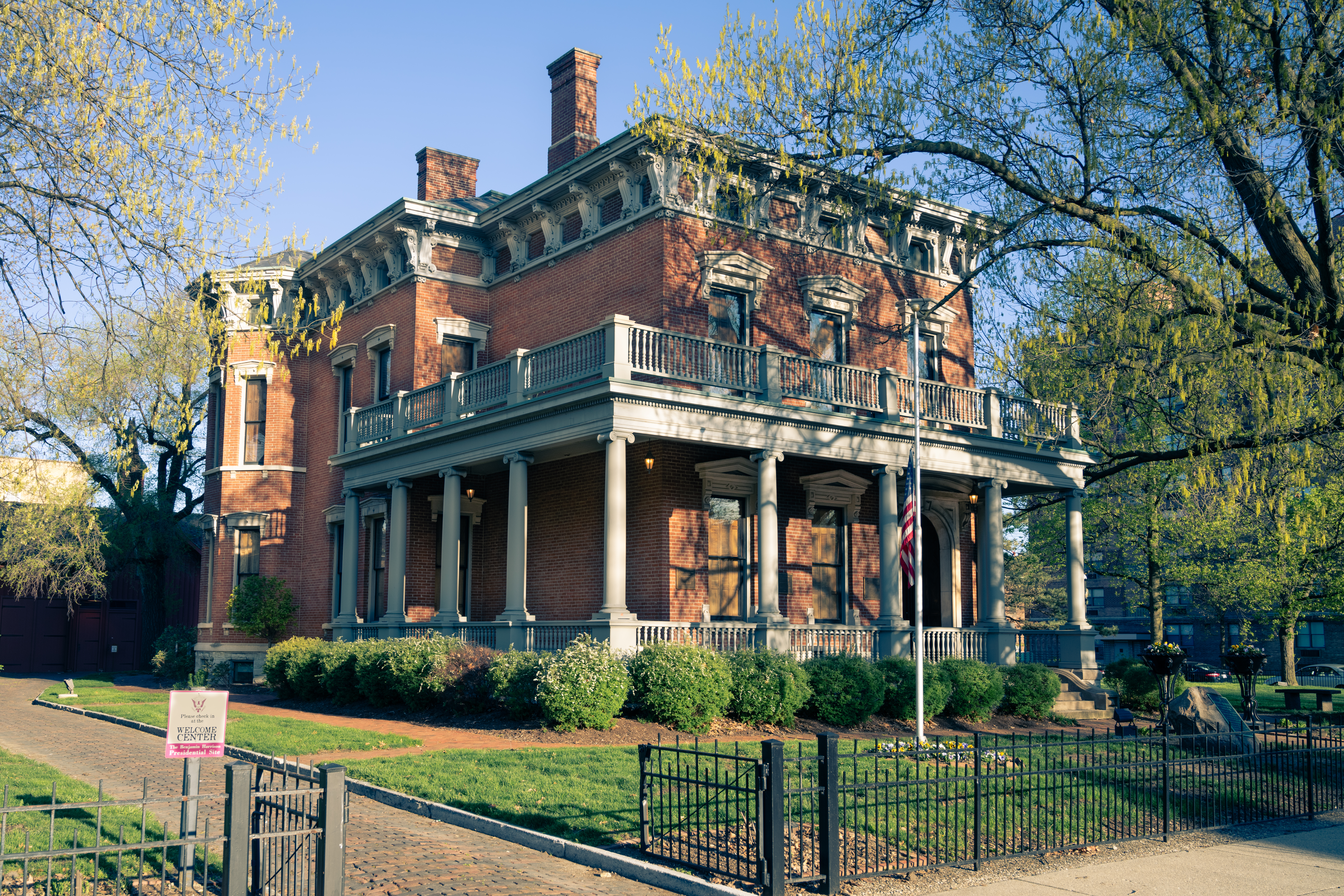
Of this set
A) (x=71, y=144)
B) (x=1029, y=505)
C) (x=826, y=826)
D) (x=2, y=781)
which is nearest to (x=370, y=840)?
(x=826, y=826)

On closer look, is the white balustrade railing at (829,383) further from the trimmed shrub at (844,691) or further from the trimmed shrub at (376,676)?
the trimmed shrub at (376,676)

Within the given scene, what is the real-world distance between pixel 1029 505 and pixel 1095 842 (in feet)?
91.9

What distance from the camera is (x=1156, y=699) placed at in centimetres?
2244

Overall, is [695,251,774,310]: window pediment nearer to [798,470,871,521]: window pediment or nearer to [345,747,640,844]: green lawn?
[798,470,871,521]: window pediment

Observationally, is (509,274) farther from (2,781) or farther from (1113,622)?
(1113,622)

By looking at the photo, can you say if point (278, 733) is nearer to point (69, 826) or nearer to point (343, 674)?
point (343, 674)

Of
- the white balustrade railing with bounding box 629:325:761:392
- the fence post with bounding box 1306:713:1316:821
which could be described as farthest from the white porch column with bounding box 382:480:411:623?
the fence post with bounding box 1306:713:1316:821

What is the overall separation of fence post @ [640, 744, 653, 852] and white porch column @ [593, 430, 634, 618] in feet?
30.0

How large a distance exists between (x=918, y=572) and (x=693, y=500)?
235 inches

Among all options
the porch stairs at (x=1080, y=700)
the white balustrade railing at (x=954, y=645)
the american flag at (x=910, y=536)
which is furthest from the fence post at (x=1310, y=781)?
the porch stairs at (x=1080, y=700)

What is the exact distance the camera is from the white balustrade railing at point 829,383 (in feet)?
67.9

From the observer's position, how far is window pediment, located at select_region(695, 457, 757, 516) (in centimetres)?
2142

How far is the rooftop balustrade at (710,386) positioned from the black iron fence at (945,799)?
7419 mm

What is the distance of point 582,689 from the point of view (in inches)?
642
